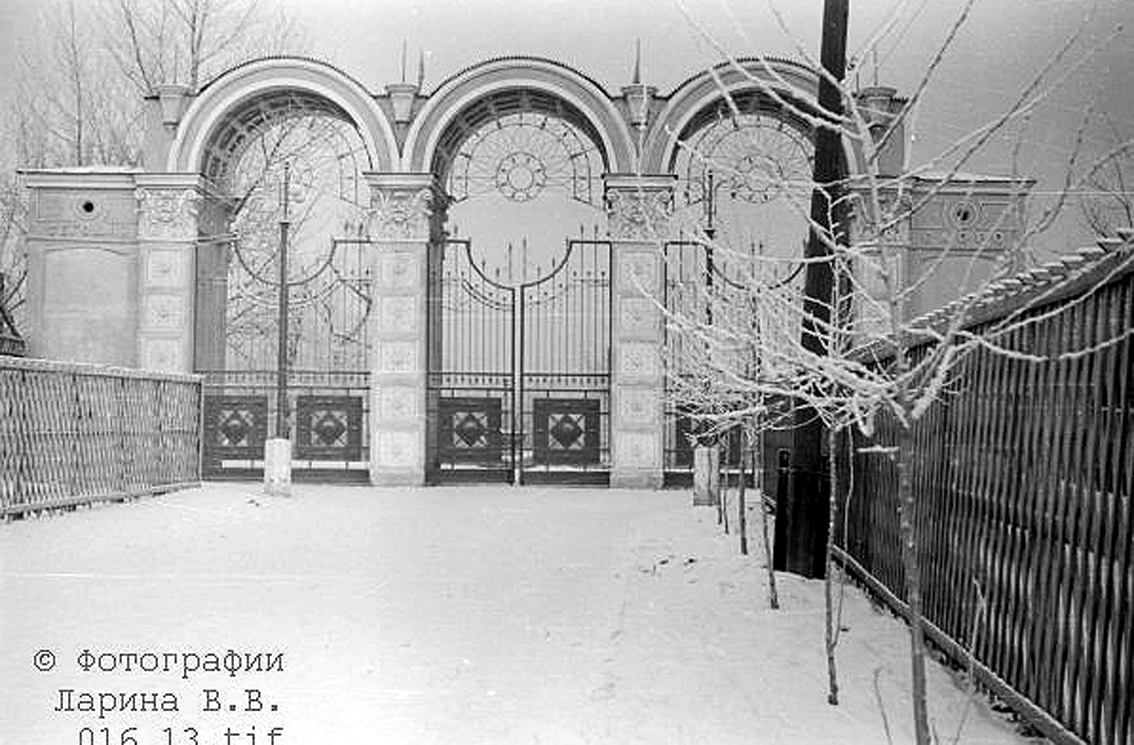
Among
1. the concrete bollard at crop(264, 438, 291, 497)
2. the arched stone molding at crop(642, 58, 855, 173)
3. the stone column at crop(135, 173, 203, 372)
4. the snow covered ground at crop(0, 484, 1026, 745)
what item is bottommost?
the snow covered ground at crop(0, 484, 1026, 745)

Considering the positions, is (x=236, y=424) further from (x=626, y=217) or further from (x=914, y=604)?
(x=914, y=604)

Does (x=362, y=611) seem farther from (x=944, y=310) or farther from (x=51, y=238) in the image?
(x=51, y=238)

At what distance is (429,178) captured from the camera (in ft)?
60.0

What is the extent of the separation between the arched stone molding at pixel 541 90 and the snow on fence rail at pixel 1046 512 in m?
12.2

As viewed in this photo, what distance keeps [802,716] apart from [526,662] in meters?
1.66

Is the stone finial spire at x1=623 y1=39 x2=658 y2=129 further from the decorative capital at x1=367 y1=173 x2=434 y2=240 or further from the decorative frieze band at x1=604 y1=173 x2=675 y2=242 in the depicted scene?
the decorative capital at x1=367 y1=173 x2=434 y2=240

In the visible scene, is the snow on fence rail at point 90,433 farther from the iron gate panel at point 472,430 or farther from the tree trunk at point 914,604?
the tree trunk at point 914,604

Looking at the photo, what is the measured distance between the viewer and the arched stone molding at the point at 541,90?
18031mm

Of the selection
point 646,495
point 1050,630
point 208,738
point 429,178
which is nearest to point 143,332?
point 429,178

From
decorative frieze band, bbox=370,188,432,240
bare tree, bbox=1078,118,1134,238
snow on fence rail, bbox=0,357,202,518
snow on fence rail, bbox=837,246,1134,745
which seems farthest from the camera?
decorative frieze band, bbox=370,188,432,240

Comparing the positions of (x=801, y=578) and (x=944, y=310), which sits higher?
(x=944, y=310)

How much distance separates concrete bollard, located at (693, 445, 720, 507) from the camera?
1573 centimetres

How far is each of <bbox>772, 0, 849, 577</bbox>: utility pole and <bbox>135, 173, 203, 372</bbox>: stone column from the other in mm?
12529

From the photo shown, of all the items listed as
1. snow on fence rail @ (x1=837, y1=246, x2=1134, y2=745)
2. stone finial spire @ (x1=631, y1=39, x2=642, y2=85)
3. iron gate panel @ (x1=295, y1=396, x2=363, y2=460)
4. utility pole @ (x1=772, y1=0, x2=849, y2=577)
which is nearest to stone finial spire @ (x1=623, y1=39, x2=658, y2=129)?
stone finial spire @ (x1=631, y1=39, x2=642, y2=85)
